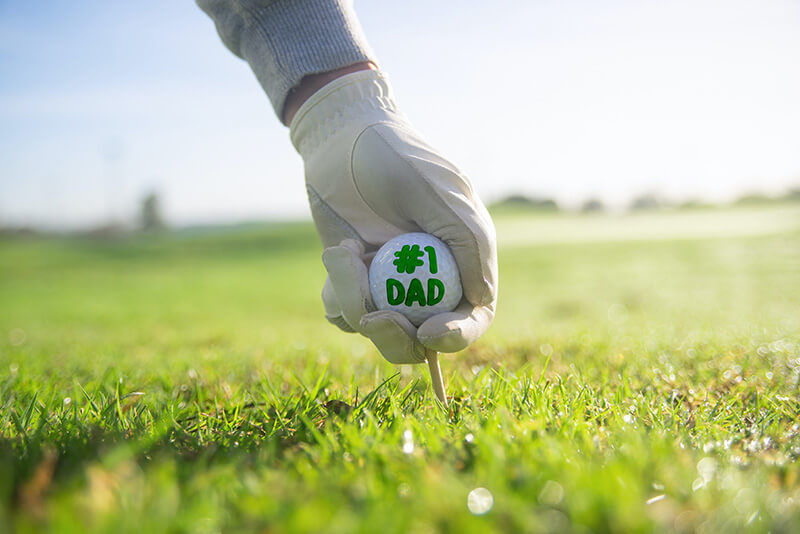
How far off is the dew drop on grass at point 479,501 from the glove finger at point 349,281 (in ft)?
3.31

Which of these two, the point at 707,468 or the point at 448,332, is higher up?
the point at 448,332

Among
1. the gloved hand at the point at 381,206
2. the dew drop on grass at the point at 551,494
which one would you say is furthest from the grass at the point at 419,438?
the gloved hand at the point at 381,206

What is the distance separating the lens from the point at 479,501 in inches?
47.0

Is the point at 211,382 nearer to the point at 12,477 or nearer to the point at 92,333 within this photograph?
the point at 12,477

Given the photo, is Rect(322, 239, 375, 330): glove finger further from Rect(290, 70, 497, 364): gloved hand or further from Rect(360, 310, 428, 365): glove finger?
Rect(360, 310, 428, 365): glove finger

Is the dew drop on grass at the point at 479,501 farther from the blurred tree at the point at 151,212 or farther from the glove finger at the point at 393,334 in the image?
the blurred tree at the point at 151,212

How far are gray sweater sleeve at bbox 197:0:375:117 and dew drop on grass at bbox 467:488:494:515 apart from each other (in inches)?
75.1

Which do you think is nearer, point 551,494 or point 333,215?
point 551,494

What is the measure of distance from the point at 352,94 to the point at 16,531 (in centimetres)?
192

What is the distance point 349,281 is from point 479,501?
1107mm

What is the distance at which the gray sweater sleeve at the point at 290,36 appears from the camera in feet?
7.88

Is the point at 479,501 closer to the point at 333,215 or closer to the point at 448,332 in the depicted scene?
the point at 448,332

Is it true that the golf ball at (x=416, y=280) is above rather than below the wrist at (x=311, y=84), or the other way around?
below

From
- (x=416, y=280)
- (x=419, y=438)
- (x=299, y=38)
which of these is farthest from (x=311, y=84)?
(x=419, y=438)
